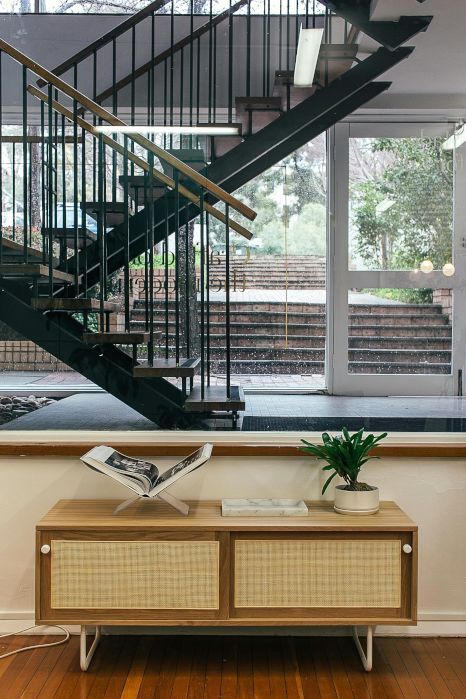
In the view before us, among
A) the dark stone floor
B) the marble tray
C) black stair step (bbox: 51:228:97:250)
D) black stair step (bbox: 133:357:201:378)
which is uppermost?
black stair step (bbox: 51:228:97:250)

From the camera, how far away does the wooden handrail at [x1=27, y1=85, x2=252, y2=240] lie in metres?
2.74

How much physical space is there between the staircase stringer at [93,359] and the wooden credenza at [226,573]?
567 mm

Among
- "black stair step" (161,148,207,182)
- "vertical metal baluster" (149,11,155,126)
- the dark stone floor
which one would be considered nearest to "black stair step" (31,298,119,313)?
the dark stone floor

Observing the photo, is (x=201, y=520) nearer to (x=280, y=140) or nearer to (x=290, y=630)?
(x=290, y=630)

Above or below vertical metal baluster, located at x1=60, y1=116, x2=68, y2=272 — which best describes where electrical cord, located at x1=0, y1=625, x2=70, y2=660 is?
below

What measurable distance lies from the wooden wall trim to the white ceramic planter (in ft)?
0.92

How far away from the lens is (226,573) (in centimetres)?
236

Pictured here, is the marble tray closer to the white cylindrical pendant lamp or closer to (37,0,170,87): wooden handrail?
the white cylindrical pendant lamp

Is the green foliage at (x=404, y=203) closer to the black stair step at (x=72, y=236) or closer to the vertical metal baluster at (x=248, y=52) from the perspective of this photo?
the vertical metal baluster at (x=248, y=52)

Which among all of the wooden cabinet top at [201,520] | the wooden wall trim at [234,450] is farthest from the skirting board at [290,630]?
the wooden wall trim at [234,450]

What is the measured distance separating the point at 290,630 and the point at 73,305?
1553 millimetres

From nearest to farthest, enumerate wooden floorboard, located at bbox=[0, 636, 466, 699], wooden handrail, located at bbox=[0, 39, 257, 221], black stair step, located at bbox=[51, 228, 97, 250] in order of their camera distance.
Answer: wooden floorboard, located at bbox=[0, 636, 466, 699], wooden handrail, located at bbox=[0, 39, 257, 221], black stair step, located at bbox=[51, 228, 97, 250]

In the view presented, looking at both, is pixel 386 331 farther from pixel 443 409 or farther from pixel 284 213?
pixel 284 213

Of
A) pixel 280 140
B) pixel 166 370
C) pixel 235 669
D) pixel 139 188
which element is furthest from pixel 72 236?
pixel 235 669
